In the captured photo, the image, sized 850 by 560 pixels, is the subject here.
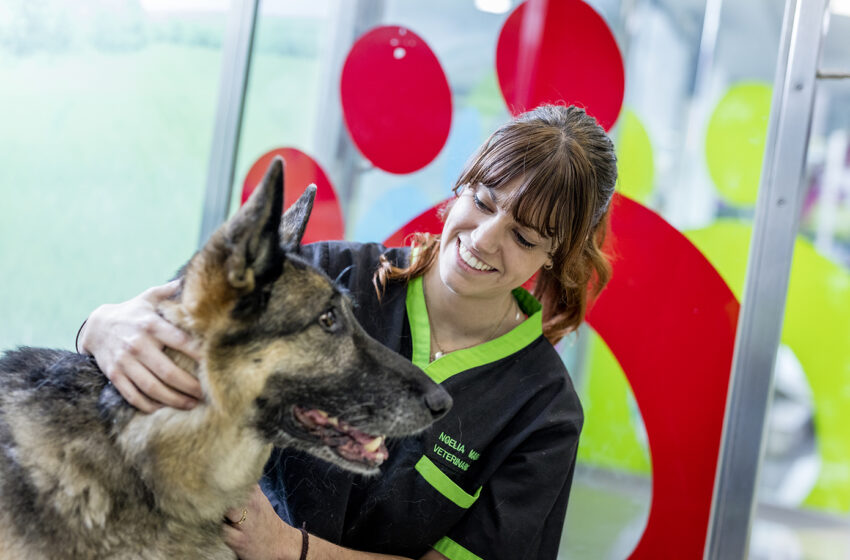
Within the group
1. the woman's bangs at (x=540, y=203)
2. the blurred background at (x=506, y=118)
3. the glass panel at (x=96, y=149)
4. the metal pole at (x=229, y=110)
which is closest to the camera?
the woman's bangs at (x=540, y=203)

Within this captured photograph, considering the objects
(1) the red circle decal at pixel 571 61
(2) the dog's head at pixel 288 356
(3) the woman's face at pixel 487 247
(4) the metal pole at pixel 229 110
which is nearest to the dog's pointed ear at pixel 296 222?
(2) the dog's head at pixel 288 356

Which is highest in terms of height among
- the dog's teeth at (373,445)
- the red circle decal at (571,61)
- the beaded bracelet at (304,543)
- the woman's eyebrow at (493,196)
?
the red circle decal at (571,61)

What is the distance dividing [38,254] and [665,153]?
6.81 feet

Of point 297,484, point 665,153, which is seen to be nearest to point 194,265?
point 297,484

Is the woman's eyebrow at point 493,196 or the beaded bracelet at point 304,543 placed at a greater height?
the woman's eyebrow at point 493,196

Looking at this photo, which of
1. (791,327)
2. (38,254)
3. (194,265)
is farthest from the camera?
(38,254)

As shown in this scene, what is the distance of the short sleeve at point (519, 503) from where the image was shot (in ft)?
5.03

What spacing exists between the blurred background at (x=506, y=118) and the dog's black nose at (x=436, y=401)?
81 centimetres

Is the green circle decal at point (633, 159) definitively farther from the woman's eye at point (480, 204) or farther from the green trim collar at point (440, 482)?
the green trim collar at point (440, 482)

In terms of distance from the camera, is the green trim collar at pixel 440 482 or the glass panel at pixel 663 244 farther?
the glass panel at pixel 663 244

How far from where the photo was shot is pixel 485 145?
161 centimetres

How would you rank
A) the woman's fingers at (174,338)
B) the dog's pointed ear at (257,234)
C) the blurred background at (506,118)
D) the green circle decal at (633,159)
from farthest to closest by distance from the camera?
the green circle decal at (633,159) → the blurred background at (506,118) → the woman's fingers at (174,338) → the dog's pointed ear at (257,234)

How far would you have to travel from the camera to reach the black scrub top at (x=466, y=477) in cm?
153

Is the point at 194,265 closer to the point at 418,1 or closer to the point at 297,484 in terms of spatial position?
the point at 297,484
